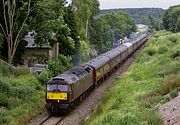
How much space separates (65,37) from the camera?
42.4 meters

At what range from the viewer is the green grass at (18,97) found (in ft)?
83.5

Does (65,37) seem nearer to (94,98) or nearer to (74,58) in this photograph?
(94,98)

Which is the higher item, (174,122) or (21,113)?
(174,122)

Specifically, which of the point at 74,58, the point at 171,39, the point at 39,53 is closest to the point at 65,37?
the point at 39,53

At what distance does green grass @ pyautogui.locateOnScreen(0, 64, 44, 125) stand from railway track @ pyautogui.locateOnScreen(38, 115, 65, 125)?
94 cm

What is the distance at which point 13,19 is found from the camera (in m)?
39.2

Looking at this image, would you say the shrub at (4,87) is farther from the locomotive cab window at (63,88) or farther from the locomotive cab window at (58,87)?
the locomotive cab window at (63,88)

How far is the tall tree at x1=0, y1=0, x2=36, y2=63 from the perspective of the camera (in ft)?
124

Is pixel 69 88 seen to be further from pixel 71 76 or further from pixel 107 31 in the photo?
pixel 107 31

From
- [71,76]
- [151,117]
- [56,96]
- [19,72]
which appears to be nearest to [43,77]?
[19,72]

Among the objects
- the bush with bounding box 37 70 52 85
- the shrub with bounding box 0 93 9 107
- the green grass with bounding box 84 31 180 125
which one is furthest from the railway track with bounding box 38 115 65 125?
the bush with bounding box 37 70 52 85

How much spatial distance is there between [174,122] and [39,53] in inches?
1333

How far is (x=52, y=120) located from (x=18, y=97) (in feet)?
17.1

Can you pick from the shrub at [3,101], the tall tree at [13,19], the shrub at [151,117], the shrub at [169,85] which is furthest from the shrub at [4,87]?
the shrub at [151,117]
